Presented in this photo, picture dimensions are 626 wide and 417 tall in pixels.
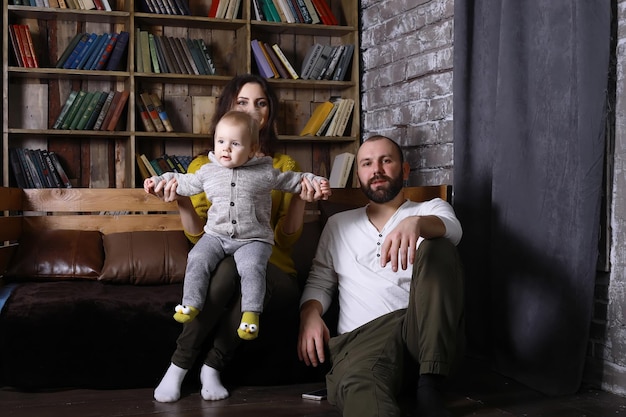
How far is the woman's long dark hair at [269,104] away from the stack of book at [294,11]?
156 centimetres

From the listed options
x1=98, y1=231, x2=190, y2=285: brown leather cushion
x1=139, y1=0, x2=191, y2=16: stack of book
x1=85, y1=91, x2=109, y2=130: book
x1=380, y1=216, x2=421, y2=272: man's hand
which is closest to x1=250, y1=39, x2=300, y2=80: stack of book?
x1=139, y1=0, x2=191, y2=16: stack of book

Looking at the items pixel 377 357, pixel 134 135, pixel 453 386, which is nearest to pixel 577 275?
pixel 453 386

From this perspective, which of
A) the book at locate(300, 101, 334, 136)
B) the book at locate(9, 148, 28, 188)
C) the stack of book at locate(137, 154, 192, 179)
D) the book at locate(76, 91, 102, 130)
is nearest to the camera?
the book at locate(9, 148, 28, 188)

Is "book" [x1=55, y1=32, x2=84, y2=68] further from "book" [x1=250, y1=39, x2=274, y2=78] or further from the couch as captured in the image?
the couch

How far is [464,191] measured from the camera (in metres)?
3.09

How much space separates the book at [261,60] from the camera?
4254mm

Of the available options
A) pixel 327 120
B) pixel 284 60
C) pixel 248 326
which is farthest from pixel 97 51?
pixel 248 326

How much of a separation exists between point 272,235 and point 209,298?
0.31 m

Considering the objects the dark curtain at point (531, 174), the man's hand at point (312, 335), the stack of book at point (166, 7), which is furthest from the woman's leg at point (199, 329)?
the stack of book at point (166, 7)

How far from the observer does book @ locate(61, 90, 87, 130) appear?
4.04 m

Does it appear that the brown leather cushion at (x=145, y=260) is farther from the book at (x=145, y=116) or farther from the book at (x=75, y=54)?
the book at (x=75, y=54)

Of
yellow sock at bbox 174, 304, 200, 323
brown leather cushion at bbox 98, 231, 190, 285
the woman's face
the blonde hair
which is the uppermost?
the woman's face

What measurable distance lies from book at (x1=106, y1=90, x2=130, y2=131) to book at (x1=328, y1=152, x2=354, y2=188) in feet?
4.08

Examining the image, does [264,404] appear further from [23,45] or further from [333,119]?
[23,45]
